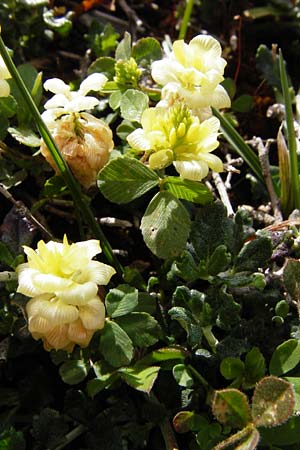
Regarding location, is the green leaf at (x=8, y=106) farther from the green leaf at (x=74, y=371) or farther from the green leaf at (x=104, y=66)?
Result: the green leaf at (x=74, y=371)

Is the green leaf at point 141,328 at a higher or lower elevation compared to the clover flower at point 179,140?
lower

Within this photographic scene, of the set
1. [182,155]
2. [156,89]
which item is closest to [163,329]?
[182,155]

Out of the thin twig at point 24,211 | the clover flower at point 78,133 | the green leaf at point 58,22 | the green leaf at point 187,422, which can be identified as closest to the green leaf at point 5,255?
the thin twig at point 24,211

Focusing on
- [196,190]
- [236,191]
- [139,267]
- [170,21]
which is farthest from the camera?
[170,21]

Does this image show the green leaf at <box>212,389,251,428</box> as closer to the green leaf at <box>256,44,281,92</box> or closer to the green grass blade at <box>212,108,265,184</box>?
the green grass blade at <box>212,108,265,184</box>

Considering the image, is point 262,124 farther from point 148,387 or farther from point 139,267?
point 148,387

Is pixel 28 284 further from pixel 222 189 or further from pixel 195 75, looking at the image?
pixel 222 189

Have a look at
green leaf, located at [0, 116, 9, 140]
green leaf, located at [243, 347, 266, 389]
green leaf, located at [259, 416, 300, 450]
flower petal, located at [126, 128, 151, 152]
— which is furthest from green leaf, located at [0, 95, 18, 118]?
green leaf, located at [259, 416, 300, 450]
